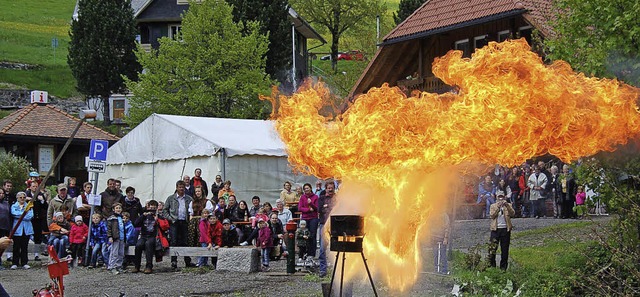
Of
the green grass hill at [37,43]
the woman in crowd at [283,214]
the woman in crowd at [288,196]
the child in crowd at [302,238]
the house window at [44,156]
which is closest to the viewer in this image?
the child in crowd at [302,238]

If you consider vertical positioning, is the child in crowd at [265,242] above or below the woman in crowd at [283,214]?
below

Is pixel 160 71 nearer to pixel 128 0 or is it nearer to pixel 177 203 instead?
pixel 128 0

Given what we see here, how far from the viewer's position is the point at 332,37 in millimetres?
77000

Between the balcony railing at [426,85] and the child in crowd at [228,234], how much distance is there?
11.2 metres

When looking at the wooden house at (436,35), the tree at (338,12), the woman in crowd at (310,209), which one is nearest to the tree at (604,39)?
the woman in crowd at (310,209)

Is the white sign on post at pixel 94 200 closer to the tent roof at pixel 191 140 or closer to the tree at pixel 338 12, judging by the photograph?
the tent roof at pixel 191 140

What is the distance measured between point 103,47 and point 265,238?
36282 millimetres

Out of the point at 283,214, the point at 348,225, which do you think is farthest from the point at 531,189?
the point at 348,225

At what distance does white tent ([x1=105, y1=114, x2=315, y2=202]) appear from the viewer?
2261cm

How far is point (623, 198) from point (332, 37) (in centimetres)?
6684

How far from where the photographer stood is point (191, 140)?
75.4 feet

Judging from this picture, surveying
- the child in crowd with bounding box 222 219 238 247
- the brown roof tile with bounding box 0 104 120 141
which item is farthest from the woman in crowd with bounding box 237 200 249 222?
the brown roof tile with bounding box 0 104 120 141

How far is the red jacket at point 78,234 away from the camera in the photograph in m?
18.1

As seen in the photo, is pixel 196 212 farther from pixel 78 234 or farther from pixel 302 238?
pixel 302 238
